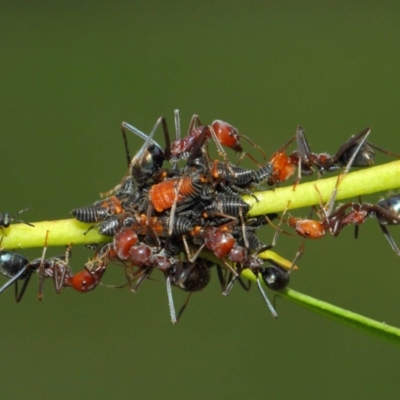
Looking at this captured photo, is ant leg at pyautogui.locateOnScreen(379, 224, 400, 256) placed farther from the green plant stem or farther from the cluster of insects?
the green plant stem

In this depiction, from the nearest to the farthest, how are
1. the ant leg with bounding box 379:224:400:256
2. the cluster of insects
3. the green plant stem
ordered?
the green plant stem
the cluster of insects
the ant leg with bounding box 379:224:400:256

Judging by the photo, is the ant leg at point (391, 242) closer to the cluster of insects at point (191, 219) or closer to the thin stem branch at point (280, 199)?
the cluster of insects at point (191, 219)

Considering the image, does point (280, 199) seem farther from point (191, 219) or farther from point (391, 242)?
point (391, 242)

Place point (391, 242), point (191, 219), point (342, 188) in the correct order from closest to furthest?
point (342, 188), point (191, 219), point (391, 242)

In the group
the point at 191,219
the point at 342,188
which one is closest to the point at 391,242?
the point at 342,188

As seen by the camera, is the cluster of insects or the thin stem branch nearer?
the thin stem branch

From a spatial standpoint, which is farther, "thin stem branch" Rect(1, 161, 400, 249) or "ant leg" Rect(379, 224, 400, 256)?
"ant leg" Rect(379, 224, 400, 256)

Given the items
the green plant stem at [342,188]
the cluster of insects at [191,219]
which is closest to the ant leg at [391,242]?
the cluster of insects at [191,219]

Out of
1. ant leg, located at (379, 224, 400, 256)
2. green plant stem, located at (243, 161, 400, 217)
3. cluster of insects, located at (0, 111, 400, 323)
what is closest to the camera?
green plant stem, located at (243, 161, 400, 217)

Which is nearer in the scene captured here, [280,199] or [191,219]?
[280,199]

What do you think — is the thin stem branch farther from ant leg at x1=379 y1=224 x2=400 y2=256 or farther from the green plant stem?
ant leg at x1=379 y1=224 x2=400 y2=256

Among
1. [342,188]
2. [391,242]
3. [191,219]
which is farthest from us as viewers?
[391,242]

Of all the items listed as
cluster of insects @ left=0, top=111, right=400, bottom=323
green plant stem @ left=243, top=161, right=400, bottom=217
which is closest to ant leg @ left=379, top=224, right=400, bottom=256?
cluster of insects @ left=0, top=111, right=400, bottom=323

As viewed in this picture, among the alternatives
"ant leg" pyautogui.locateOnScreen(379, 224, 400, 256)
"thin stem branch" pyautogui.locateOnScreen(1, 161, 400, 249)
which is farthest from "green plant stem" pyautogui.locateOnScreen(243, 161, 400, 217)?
"ant leg" pyautogui.locateOnScreen(379, 224, 400, 256)
